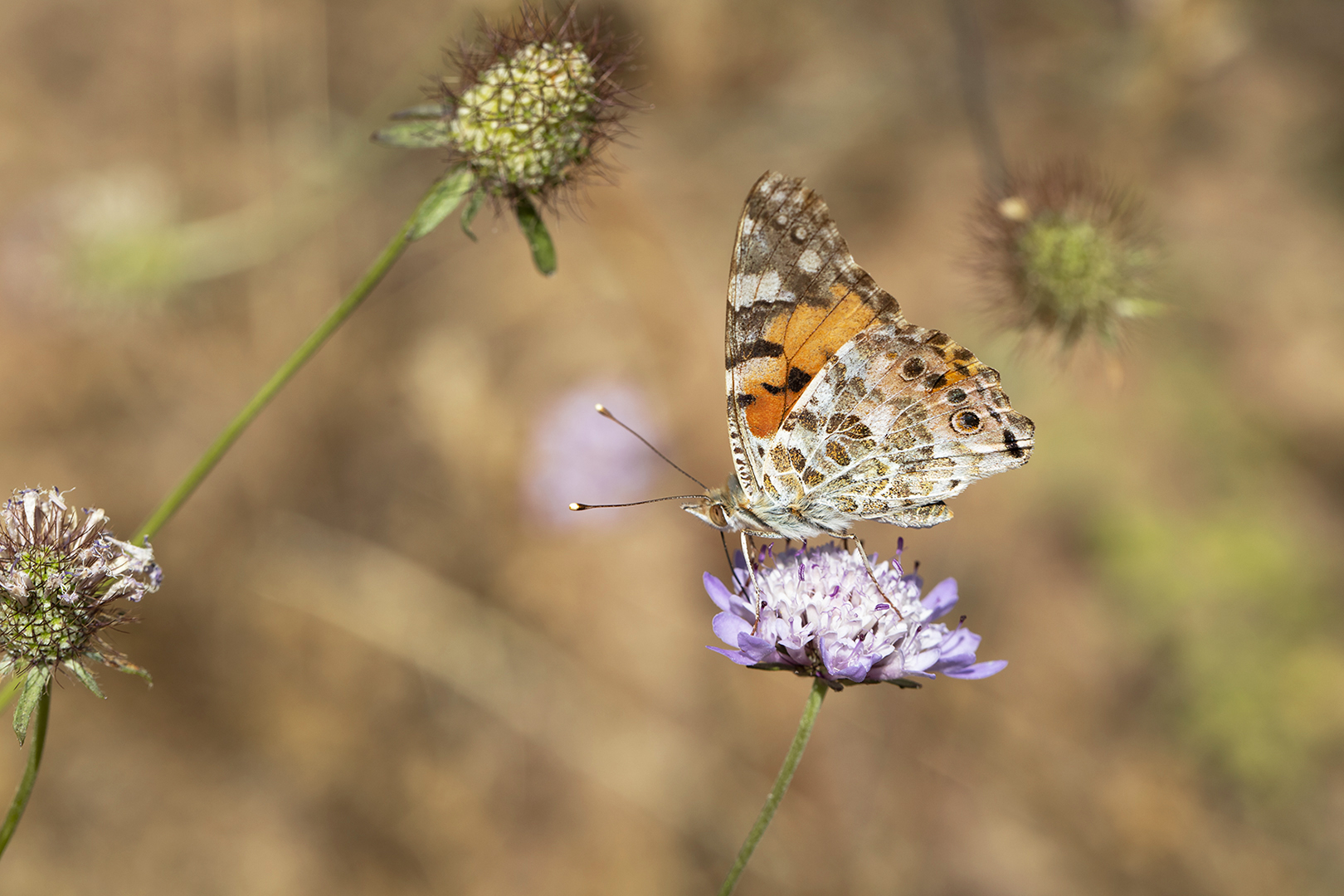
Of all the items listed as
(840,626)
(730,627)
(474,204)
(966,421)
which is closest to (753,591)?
(730,627)

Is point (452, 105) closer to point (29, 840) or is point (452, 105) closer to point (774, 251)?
point (774, 251)

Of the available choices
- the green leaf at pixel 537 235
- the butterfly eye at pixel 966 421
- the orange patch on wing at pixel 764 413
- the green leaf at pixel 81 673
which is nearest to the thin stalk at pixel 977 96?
the butterfly eye at pixel 966 421

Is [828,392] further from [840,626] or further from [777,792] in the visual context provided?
[777,792]

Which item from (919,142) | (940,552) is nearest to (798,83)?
(919,142)

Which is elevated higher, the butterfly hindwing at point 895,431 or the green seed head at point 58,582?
the butterfly hindwing at point 895,431

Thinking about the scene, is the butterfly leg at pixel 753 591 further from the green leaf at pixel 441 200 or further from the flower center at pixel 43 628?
the flower center at pixel 43 628

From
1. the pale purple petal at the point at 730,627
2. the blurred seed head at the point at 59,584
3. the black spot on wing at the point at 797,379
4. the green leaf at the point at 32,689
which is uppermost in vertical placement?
the black spot on wing at the point at 797,379

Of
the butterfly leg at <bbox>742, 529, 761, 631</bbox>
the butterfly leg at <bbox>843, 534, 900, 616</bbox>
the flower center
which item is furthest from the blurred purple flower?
the flower center
